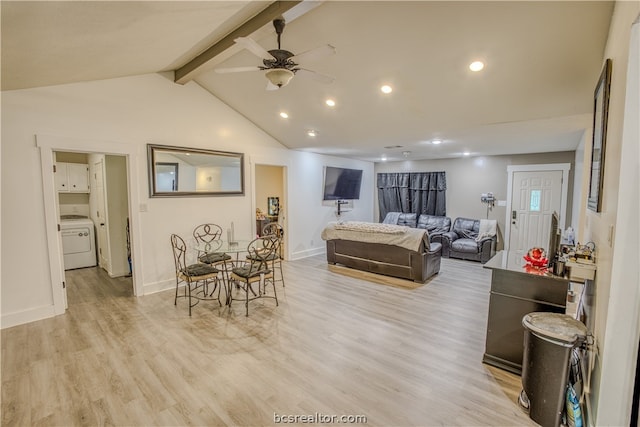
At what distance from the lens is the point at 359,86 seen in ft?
12.4

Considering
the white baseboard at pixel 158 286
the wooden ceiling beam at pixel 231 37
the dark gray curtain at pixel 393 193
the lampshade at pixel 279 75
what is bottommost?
the white baseboard at pixel 158 286

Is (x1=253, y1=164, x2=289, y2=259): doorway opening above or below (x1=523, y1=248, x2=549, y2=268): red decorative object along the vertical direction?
above

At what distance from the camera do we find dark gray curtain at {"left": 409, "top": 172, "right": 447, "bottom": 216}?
788cm

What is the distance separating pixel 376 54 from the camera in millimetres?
3158

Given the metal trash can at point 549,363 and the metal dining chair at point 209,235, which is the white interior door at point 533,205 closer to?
the metal trash can at point 549,363

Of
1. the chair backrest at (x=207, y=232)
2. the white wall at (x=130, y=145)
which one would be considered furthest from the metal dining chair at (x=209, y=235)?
the white wall at (x=130, y=145)

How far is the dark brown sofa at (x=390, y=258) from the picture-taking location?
4.78m

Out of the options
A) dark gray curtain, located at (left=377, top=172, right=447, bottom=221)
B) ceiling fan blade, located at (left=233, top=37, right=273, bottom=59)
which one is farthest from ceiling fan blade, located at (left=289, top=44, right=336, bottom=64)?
dark gray curtain, located at (left=377, top=172, right=447, bottom=221)

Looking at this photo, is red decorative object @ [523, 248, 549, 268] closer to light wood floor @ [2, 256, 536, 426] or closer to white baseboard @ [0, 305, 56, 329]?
light wood floor @ [2, 256, 536, 426]

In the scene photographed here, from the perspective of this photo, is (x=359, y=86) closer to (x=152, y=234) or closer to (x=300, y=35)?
(x=300, y=35)

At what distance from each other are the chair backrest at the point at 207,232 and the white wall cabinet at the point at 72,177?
2970mm

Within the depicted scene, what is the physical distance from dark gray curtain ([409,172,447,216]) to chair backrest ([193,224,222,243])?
5.52 metres

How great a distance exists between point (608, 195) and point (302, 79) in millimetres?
3356

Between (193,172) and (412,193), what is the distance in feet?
19.5
